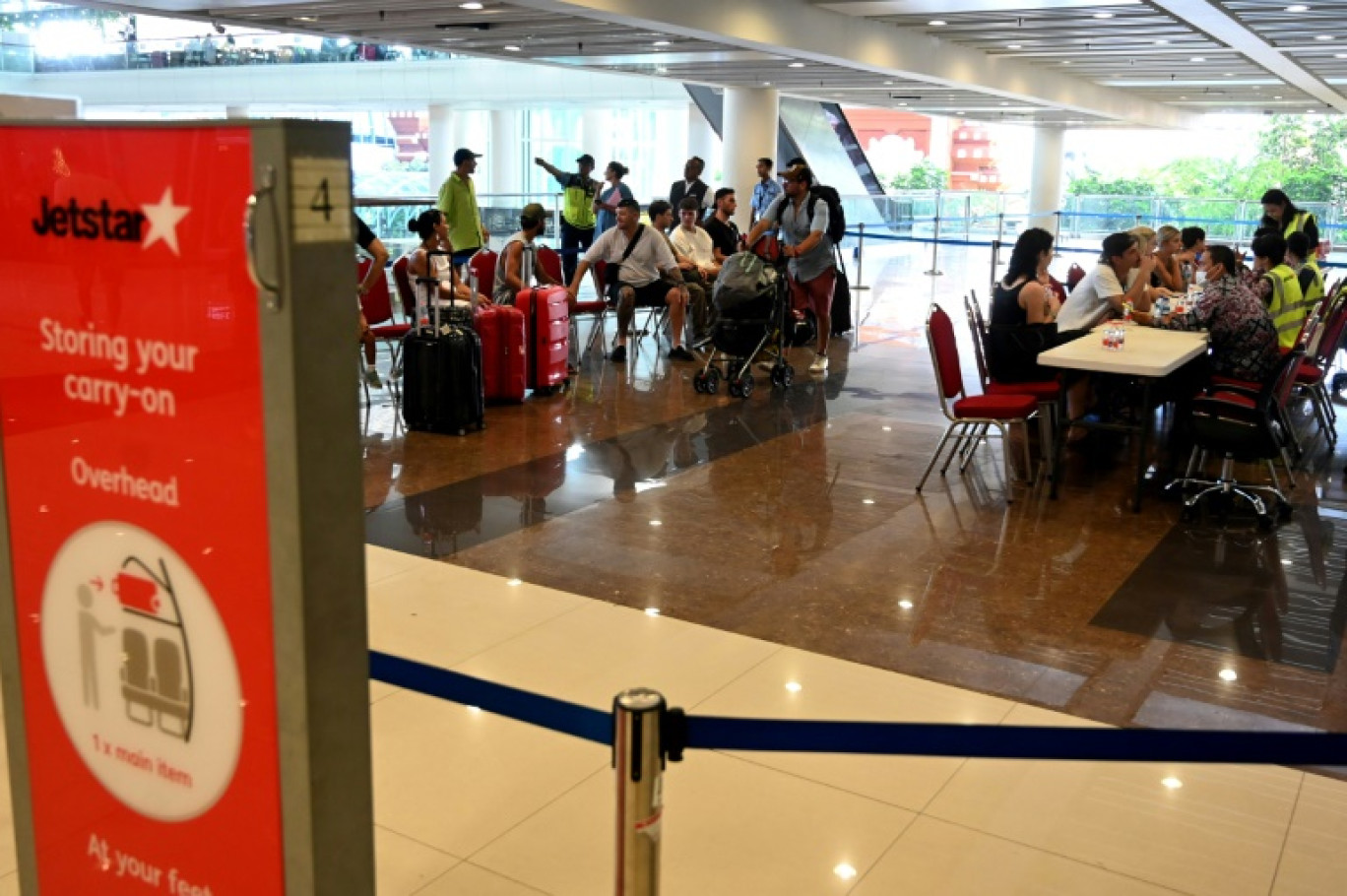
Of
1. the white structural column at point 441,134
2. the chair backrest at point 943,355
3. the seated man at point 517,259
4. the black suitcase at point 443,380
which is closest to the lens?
the chair backrest at point 943,355

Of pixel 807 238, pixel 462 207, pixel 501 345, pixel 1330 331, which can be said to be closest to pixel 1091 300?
pixel 1330 331

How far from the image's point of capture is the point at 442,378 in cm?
818

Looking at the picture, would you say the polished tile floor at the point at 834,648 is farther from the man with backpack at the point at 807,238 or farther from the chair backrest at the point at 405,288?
the man with backpack at the point at 807,238

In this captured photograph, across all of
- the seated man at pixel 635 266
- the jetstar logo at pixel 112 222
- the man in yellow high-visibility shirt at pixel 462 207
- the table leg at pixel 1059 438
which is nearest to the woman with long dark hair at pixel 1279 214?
the table leg at pixel 1059 438

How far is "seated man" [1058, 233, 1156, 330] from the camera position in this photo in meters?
7.92

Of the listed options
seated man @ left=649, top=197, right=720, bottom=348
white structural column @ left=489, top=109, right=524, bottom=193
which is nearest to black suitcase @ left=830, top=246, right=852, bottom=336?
seated man @ left=649, top=197, right=720, bottom=348

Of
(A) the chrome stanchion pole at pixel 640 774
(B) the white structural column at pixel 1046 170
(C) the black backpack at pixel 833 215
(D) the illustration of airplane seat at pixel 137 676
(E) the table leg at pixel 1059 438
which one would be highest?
(B) the white structural column at pixel 1046 170

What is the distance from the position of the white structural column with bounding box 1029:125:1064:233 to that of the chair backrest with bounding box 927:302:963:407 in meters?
25.9

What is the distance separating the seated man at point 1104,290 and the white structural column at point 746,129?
11.9 m

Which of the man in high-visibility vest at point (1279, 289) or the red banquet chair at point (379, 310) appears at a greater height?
the man in high-visibility vest at point (1279, 289)

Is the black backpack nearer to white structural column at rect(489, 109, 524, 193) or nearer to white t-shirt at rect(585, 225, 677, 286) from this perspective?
white t-shirt at rect(585, 225, 677, 286)

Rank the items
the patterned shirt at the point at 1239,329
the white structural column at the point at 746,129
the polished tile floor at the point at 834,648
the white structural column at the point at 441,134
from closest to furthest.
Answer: the polished tile floor at the point at 834,648
the patterned shirt at the point at 1239,329
the white structural column at the point at 746,129
the white structural column at the point at 441,134

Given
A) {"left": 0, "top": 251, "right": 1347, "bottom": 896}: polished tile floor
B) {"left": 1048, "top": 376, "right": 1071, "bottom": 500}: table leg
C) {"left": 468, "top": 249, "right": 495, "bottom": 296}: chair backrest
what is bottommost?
{"left": 0, "top": 251, "right": 1347, "bottom": 896}: polished tile floor

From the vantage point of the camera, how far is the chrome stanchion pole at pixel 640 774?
7.31 feet
